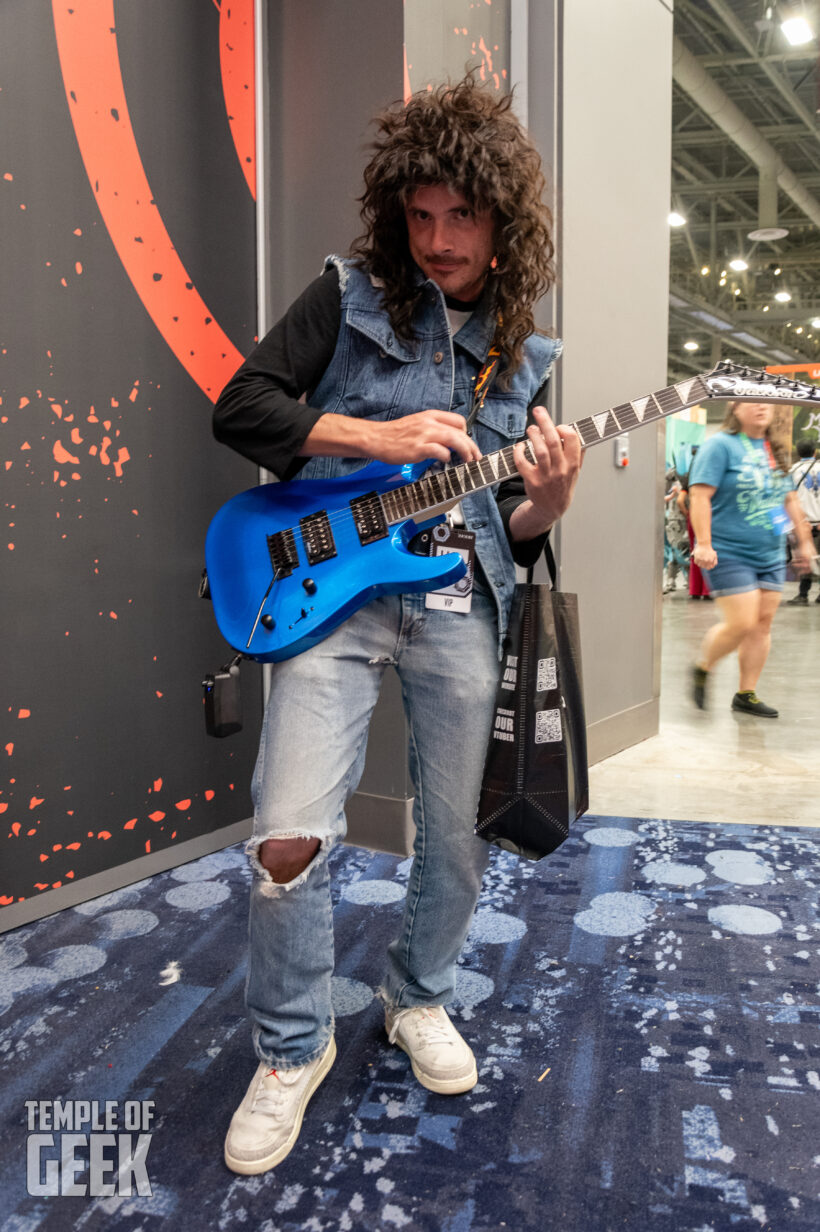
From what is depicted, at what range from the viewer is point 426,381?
5.14 ft

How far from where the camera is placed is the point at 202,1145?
4.88ft

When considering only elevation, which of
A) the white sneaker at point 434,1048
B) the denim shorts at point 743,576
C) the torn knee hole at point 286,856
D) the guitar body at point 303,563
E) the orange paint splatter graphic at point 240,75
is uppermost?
the orange paint splatter graphic at point 240,75

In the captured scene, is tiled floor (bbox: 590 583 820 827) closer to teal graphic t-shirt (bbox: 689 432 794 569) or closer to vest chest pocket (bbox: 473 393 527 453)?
teal graphic t-shirt (bbox: 689 432 794 569)

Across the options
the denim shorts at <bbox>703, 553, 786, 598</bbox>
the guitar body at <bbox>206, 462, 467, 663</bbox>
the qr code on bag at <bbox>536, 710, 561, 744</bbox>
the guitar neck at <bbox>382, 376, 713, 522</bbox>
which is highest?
the guitar neck at <bbox>382, 376, 713, 522</bbox>

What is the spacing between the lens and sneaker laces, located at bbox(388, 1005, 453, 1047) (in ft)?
5.47

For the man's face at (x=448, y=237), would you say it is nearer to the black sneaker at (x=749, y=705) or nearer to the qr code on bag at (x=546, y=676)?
the qr code on bag at (x=546, y=676)

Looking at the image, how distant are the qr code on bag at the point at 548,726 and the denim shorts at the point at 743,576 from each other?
256 centimetres

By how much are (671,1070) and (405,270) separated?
150cm

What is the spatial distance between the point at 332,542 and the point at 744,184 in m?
13.9

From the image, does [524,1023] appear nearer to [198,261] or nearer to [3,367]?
[3,367]

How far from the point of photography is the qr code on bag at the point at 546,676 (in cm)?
158

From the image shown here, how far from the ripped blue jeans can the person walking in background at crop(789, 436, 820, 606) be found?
266 centimetres

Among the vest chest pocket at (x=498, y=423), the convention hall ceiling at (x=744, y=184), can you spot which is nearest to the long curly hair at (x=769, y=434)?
the convention hall ceiling at (x=744, y=184)

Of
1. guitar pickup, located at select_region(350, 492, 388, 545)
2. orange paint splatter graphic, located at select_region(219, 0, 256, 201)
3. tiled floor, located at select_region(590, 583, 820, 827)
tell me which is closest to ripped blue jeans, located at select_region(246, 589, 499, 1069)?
guitar pickup, located at select_region(350, 492, 388, 545)
